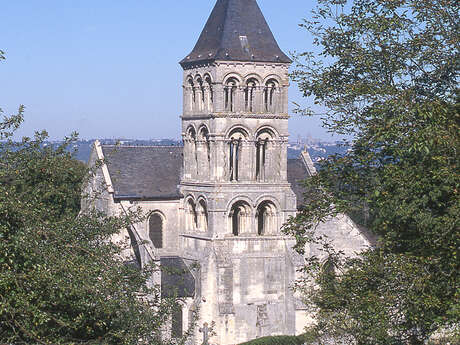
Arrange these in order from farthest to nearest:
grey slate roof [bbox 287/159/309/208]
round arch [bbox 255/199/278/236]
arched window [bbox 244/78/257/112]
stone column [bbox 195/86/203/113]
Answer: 1. grey slate roof [bbox 287/159/309/208]
2. round arch [bbox 255/199/278/236]
3. stone column [bbox 195/86/203/113]
4. arched window [bbox 244/78/257/112]

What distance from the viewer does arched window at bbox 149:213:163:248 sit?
47344mm

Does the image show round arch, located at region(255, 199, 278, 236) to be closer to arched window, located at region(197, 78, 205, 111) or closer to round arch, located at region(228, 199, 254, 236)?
round arch, located at region(228, 199, 254, 236)

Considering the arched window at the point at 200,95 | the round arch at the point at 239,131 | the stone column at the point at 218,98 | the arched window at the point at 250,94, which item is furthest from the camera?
the arched window at the point at 200,95

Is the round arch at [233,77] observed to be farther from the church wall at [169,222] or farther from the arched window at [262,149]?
the church wall at [169,222]

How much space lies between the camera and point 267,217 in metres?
46.9

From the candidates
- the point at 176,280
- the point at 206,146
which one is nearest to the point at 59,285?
the point at 176,280

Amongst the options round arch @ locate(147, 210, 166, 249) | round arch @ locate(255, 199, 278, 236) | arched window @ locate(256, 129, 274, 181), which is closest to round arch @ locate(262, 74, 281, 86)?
arched window @ locate(256, 129, 274, 181)

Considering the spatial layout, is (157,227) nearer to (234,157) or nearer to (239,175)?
(239,175)

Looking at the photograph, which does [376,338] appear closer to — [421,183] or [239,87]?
[421,183]

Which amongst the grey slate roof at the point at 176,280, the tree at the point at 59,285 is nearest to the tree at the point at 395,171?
the tree at the point at 59,285

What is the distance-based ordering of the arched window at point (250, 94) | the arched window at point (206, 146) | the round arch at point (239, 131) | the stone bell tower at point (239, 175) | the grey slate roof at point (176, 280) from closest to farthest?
the grey slate roof at point (176, 280) < the stone bell tower at point (239, 175) < the round arch at point (239, 131) < the arched window at point (250, 94) < the arched window at point (206, 146)

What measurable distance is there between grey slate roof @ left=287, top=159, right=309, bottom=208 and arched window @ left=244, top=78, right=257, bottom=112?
599cm

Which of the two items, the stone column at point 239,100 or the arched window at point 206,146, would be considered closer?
the stone column at point 239,100

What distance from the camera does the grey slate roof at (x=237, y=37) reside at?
148 feet
